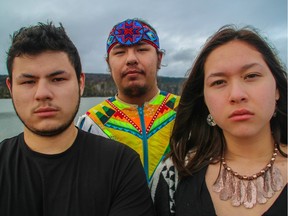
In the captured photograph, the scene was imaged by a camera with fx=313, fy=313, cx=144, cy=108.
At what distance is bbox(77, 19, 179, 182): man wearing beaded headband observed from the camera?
3520 mm

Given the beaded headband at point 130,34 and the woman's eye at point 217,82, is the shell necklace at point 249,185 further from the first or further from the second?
the beaded headband at point 130,34

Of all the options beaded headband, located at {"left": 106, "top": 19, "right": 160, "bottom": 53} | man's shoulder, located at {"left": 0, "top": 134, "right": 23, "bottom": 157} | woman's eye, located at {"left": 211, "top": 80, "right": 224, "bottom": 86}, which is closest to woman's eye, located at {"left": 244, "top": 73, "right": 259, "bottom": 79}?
woman's eye, located at {"left": 211, "top": 80, "right": 224, "bottom": 86}

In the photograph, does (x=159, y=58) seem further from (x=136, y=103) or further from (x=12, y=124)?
(x=12, y=124)

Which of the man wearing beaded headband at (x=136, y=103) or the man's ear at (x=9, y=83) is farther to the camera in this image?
the man wearing beaded headband at (x=136, y=103)

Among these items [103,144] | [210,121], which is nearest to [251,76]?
[210,121]

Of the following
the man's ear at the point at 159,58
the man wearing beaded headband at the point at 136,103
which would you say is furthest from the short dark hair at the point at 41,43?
the man's ear at the point at 159,58

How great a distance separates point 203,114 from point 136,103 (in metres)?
1.16

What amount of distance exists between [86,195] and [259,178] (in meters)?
1.24

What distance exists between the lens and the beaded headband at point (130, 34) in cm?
361

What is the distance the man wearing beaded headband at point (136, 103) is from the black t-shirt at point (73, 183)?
1.03 metres

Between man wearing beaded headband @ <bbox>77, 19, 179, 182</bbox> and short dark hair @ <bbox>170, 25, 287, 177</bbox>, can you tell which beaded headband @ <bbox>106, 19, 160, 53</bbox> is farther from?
short dark hair @ <bbox>170, 25, 287, 177</bbox>

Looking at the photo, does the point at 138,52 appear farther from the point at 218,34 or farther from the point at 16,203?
the point at 16,203

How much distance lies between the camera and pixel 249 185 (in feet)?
7.24

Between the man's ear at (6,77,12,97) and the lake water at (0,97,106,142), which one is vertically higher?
the lake water at (0,97,106,142)
